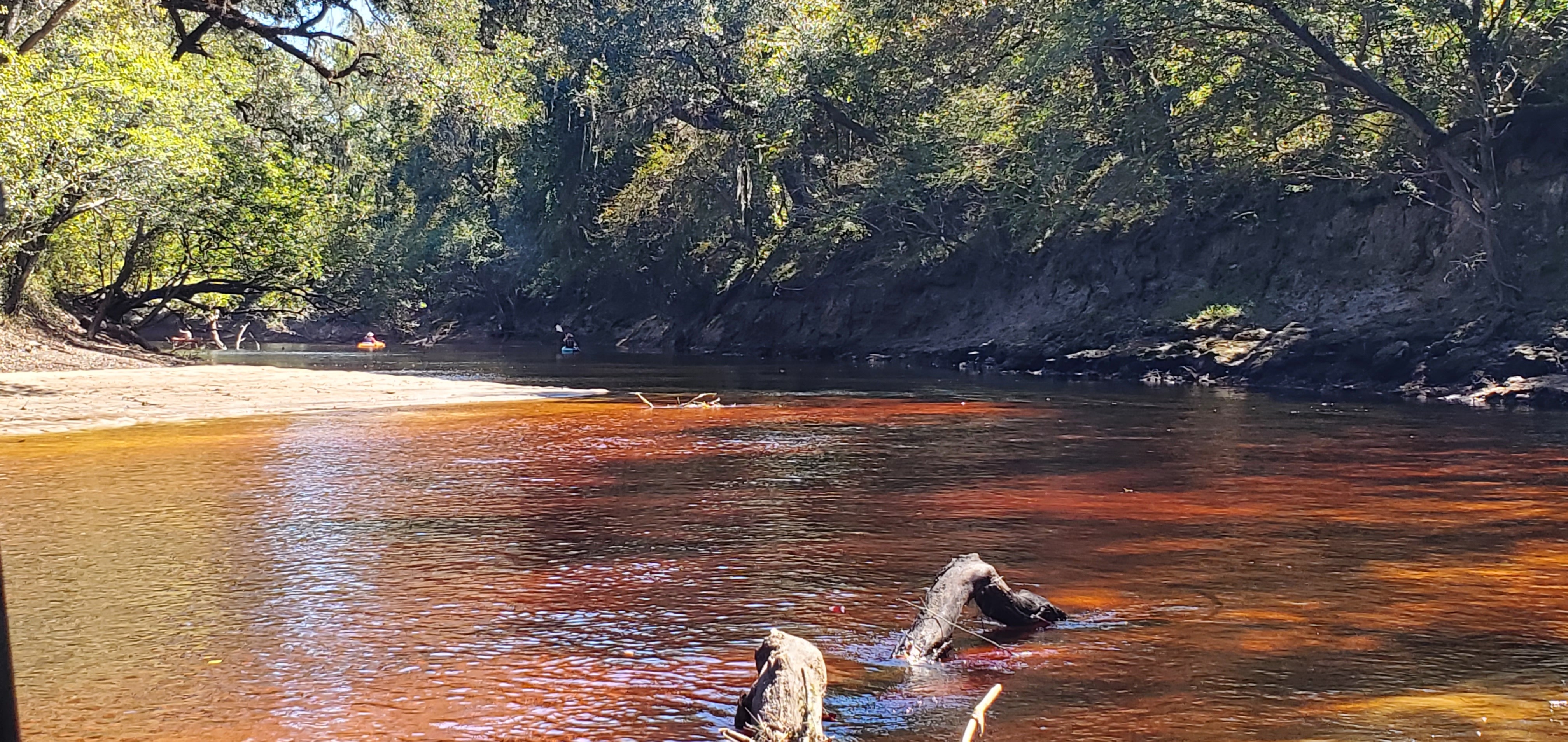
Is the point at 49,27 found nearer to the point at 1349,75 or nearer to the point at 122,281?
the point at 122,281

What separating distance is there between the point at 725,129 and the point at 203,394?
24431mm

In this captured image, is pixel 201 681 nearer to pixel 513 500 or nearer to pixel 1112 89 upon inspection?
pixel 513 500

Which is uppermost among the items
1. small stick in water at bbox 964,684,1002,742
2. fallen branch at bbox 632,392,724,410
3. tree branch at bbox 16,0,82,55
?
tree branch at bbox 16,0,82,55

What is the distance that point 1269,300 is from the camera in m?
33.5

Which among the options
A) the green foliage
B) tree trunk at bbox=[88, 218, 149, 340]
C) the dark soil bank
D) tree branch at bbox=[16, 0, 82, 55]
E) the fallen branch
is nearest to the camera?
tree branch at bbox=[16, 0, 82, 55]

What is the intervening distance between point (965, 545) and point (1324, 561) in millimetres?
2574

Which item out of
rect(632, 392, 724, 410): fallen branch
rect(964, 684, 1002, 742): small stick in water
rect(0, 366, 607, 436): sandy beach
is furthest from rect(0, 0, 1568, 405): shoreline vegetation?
rect(964, 684, 1002, 742): small stick in water

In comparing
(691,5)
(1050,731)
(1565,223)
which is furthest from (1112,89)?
(1050,731)

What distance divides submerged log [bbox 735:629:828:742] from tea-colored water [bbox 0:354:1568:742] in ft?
1.08

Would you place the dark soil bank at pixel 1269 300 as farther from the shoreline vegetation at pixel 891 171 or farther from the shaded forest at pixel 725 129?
the shaded forest at pixel 725 129

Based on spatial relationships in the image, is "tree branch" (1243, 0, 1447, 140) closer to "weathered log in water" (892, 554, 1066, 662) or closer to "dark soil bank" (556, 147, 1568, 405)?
"dark soil bank" (556, 147, 1568, 405)

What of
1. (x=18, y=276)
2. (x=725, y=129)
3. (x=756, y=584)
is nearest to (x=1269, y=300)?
(x=725, y=129)

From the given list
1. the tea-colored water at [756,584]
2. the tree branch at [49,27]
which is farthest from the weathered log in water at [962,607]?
the tree branch at [49,27]

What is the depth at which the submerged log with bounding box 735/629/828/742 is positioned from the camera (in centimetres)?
570
